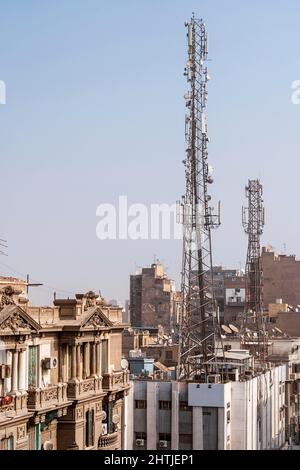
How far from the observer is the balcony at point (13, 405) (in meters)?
23.5

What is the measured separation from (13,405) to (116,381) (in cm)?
842

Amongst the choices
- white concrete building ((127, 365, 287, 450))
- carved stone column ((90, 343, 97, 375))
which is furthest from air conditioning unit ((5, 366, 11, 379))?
white concrete building ((127, 365, 287, 450))

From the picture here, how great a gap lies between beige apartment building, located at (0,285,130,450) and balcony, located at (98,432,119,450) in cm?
4

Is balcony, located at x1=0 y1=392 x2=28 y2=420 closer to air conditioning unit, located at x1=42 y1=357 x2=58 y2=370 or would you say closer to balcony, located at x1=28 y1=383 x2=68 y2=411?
balcony, located at x1=28 y1=383 x2=68 y2=411

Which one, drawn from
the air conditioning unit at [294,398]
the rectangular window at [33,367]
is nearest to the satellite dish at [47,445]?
the rectangular window at [33,367]

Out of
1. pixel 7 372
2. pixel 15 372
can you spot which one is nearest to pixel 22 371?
pixel 15 372

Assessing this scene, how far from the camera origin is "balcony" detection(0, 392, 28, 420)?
23.5 m

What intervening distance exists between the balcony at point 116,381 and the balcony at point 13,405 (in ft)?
22.2

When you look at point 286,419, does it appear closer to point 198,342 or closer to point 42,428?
point 198,342

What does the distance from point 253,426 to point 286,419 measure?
1187cm

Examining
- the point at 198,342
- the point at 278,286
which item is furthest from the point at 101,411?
the point at 278,286

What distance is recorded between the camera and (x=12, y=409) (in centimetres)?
2402

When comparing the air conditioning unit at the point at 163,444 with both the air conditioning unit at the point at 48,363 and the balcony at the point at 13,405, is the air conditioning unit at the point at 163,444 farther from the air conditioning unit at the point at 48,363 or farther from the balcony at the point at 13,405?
the balcony at the point at 13,405

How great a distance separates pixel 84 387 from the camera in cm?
2902
